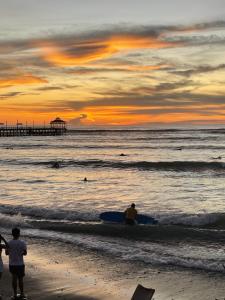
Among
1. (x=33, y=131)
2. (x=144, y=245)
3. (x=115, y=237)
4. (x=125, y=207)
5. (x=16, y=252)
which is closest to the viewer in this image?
(x=16, y=252)

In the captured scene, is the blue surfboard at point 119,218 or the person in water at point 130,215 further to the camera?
the blue surfboard at point 119,218

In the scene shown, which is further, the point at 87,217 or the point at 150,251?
the point at 87,217

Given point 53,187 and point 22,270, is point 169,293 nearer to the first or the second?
point 22,270

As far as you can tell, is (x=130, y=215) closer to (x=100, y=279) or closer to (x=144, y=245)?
(x=144, y=245)

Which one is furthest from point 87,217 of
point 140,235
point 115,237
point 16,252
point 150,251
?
point 16,252

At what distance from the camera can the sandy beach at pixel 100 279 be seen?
1226 centimetres

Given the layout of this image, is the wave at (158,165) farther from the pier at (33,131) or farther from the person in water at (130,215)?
the pier at (33,131)

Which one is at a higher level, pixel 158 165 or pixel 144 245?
pixel 158 165

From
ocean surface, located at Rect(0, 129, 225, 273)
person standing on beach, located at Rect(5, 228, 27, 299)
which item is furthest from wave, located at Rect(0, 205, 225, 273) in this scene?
person standing on beach, located at Rect(5, 228, 27, 299)

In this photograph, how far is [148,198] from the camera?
1224 inches

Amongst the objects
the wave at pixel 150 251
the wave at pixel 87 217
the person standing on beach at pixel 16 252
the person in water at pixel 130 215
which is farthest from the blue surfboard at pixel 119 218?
the person standing on beach at pixel 16 252

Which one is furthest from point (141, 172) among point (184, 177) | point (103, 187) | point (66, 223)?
point (66, 223)

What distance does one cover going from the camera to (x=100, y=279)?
1370 centimetres

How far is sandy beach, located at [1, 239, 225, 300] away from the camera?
12.3 meters
